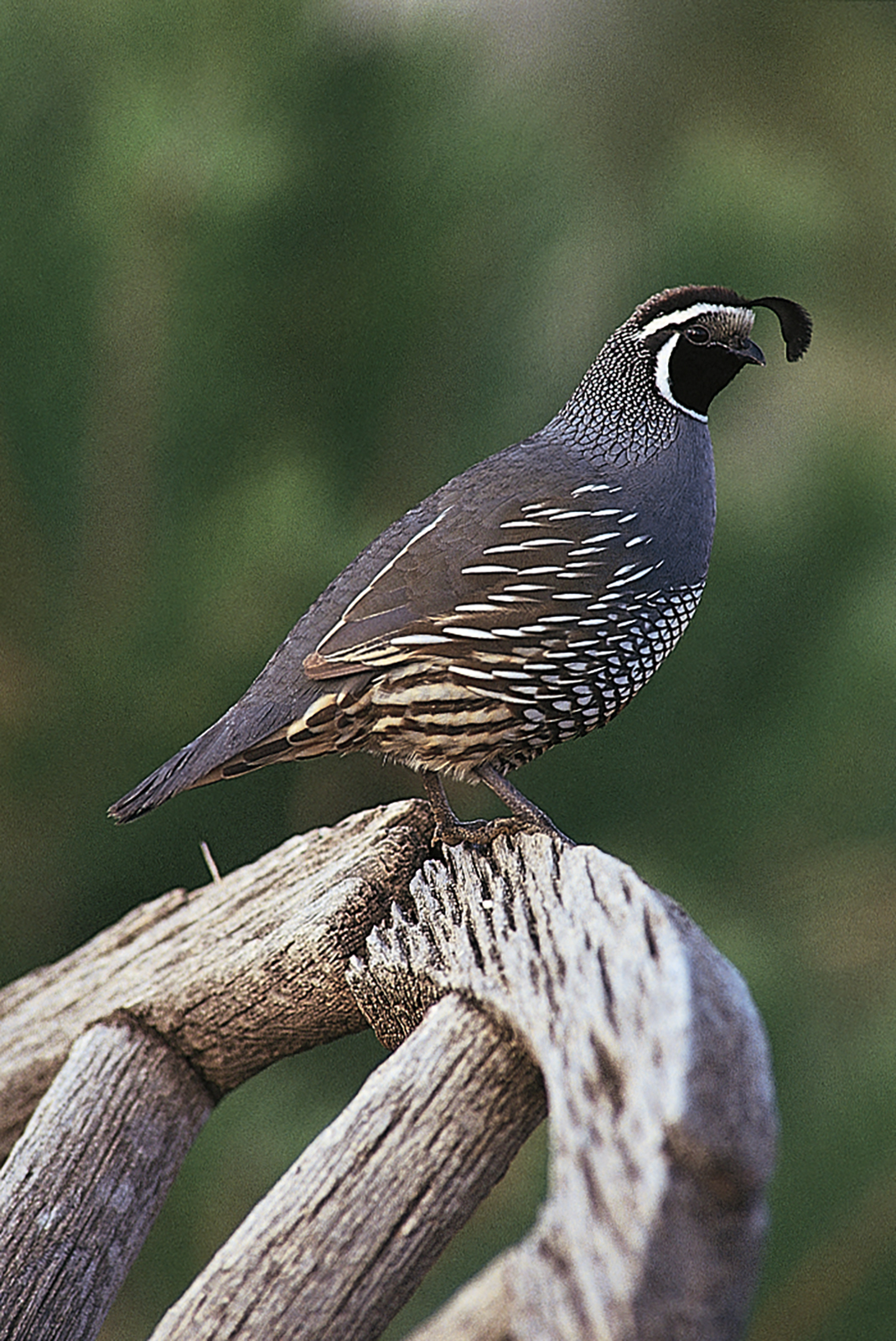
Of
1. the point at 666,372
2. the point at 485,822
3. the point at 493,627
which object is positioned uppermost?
the point at 666,372

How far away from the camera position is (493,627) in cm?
156

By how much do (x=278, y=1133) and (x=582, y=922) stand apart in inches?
46.2

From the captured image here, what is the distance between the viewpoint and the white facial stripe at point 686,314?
1.69 meters

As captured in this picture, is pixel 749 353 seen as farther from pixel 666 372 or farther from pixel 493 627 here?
pixel 493 627

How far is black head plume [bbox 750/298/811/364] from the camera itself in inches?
70.4

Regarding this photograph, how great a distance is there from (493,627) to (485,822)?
0.80ft

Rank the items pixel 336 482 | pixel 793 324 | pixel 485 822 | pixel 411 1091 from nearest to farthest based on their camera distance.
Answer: pixel 411 1091 → pixel 485 822 → pixel 793 324 → pixel 336 482

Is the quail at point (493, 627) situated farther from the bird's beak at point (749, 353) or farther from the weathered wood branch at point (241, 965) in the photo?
the weathered wood branch at point (241, 965)

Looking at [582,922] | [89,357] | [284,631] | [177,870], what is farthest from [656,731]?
[582,922]

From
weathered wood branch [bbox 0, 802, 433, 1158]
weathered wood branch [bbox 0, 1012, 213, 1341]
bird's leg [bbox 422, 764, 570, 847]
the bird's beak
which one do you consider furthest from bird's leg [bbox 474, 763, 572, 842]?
the bird's beak

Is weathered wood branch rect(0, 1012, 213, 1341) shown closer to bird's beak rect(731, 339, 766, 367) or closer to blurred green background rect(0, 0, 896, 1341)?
blurred green background rect(0, 0, 896, 1341)

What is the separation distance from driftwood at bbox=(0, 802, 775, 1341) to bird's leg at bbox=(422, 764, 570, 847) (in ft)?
0.17

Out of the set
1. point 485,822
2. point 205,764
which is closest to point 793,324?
point 485,822

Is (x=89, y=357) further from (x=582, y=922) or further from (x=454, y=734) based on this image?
(x=582, y=922)
